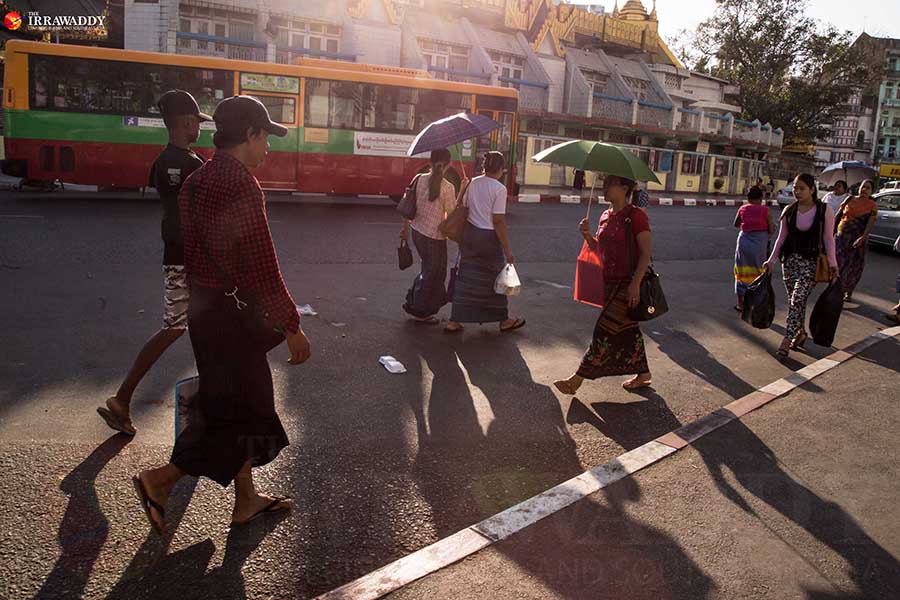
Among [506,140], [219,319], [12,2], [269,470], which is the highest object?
[12,2]

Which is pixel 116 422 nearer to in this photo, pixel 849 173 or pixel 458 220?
pixel 458 220

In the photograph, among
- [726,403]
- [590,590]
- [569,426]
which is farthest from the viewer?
[726,403]

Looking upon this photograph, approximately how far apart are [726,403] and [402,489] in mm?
2815

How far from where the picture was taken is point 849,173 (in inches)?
418

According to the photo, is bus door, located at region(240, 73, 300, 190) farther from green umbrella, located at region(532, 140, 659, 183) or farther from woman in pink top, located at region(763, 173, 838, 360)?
green umbrella, located at region(532, 140, 659, 183)

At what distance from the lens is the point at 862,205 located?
977 cm

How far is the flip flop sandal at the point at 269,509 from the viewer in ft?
10.7

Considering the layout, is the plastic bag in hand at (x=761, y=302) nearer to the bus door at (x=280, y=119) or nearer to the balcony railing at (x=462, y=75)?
the bus door at (x=280, y=119)

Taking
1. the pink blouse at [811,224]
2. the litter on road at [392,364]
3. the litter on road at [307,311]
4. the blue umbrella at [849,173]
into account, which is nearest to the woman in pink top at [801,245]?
the pink blouse at [811,224]

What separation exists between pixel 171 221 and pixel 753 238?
685 cm

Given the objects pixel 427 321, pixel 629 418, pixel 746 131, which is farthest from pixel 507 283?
pixel 746 131

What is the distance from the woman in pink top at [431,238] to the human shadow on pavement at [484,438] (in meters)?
0.88

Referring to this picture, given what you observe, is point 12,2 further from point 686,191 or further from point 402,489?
point 686,191

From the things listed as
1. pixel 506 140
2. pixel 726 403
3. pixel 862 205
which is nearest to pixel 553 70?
pixel 506 140
